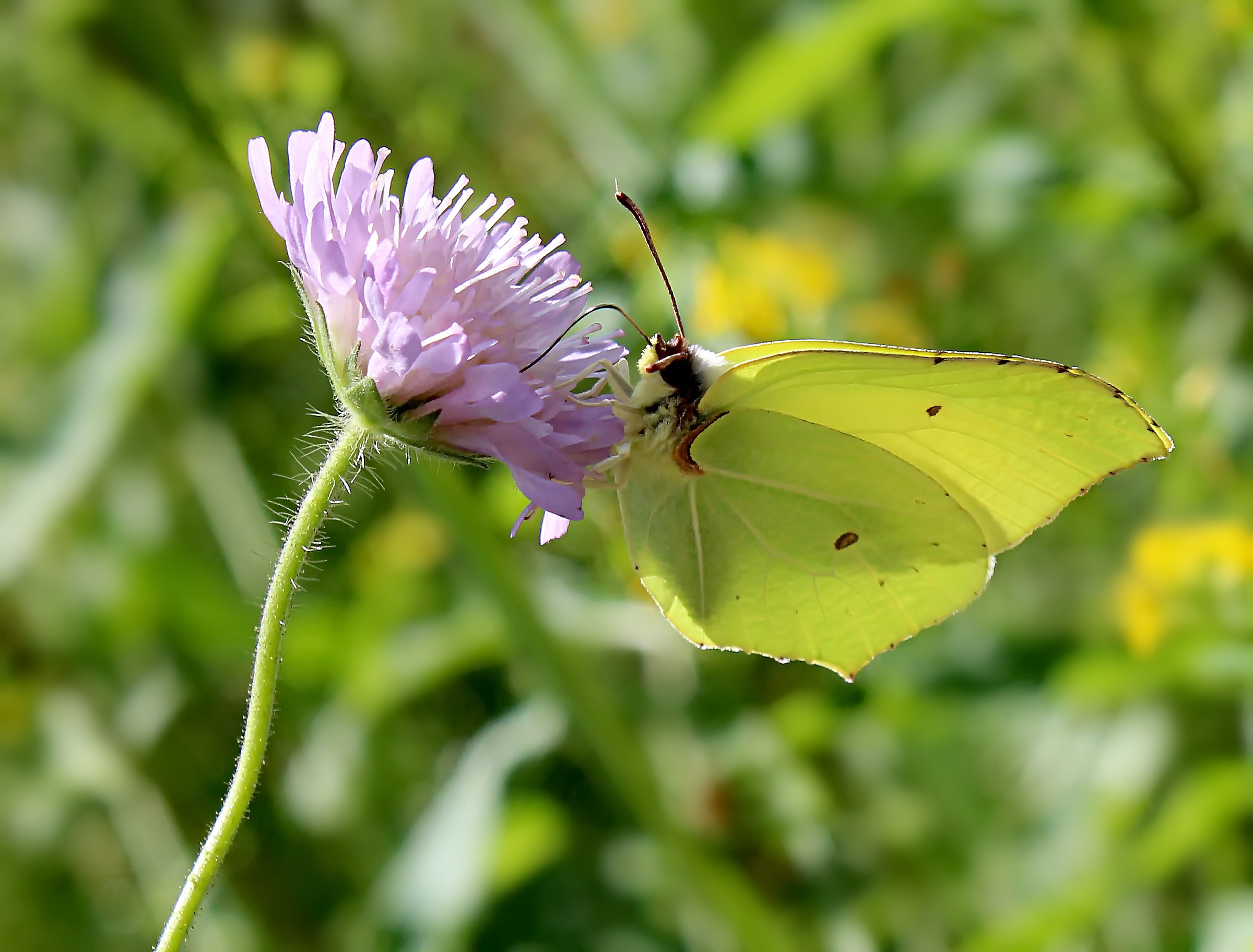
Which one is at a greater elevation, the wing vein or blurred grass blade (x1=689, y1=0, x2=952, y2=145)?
blurred grass blade (x1=689, y1=0, x2=952, y2=145)

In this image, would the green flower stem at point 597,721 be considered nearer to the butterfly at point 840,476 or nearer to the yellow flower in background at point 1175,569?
the butterfly at point 840,476

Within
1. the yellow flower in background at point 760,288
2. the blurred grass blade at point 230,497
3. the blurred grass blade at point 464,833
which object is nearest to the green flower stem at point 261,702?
the blurred grass blade at point 464,833

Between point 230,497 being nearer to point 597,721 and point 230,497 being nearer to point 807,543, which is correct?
point 597,721

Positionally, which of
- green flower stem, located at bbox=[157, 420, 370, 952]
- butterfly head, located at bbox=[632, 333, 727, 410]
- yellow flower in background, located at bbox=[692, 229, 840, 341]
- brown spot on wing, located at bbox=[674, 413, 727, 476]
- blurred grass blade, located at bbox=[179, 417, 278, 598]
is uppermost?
green flower stem, located at bbox=[157, 420, 370, 952]

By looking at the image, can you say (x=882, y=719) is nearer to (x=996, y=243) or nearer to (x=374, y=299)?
(x=996, y=243)

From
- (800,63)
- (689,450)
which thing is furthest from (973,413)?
(800,63)

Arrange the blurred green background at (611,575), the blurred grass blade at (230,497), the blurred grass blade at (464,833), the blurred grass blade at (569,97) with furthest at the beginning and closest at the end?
the blurred grass blade at (569,97) < the blurred grass blade at (230,497) < the blurred green background at (611,575) < the blurred grass blade at (464,833)

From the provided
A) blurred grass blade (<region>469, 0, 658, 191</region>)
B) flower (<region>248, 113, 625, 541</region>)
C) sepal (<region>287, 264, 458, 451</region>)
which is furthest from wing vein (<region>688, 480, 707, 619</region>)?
blurred grass blade (<region>469, 0, 658, 191</region>)

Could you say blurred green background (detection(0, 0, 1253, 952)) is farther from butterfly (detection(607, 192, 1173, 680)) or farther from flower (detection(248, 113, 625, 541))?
flower (detection(248, 113, 625, 541))
